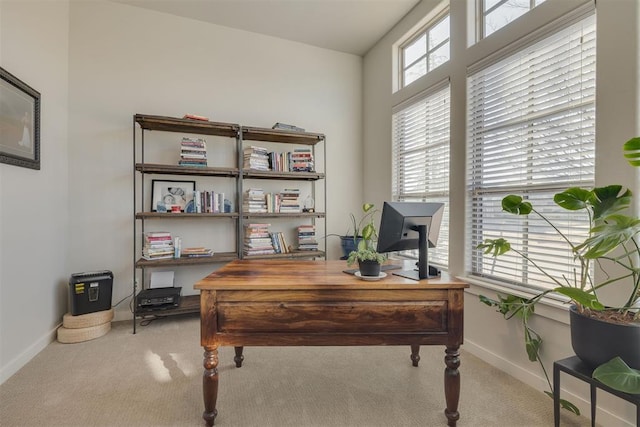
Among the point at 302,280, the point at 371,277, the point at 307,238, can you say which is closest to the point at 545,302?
the point at 371,277

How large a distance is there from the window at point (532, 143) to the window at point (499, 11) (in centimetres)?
34

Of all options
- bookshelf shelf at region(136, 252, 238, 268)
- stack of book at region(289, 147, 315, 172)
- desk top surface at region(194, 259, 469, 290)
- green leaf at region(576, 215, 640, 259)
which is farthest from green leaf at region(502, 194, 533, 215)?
bookshelf shelf at region(136, 252, 238, 268)

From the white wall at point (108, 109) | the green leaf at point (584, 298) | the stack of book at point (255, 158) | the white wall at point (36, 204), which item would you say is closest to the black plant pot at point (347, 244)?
the white wall at point (108, 109)

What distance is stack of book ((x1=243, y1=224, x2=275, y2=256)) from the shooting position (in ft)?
10.6

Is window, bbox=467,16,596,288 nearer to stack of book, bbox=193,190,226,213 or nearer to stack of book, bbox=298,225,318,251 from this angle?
stack of book, bbox=298,225,318,251

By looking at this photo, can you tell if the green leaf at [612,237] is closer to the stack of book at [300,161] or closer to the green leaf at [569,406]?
the green leaf at [569,406]

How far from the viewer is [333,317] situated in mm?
1474

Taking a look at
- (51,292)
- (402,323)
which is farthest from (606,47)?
(51,292)

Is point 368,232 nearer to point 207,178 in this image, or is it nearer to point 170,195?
Answer: point 207,178

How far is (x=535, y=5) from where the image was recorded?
79.2 inches

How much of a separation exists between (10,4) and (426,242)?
3.24 m

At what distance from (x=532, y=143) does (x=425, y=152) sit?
1103 millimetres

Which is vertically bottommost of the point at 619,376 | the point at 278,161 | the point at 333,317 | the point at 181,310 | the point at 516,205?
the point at 181,310

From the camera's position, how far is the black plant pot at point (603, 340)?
1227 millimetres
